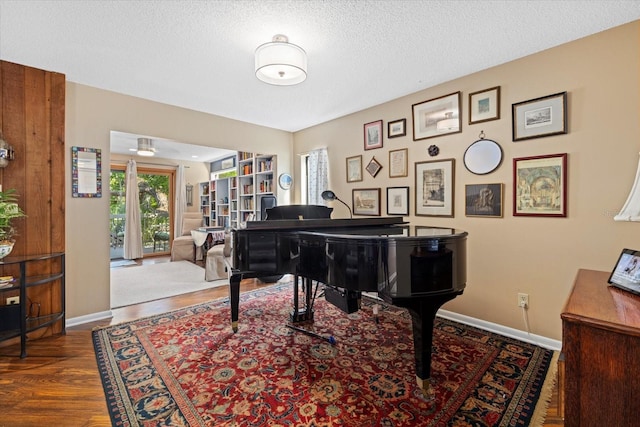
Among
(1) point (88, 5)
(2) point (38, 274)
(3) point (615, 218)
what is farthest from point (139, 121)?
(3) point (615, 218)

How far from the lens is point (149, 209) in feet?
22.6

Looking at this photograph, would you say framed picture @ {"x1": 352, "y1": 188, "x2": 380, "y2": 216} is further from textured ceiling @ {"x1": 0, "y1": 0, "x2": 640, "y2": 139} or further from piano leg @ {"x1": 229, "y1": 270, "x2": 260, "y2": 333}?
piano leg @ {"x1": 229, "y1": 270, "x2": 260, "y2": 333}

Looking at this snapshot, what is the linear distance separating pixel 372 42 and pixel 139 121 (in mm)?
2798

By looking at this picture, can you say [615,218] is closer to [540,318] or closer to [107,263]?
[540,318]

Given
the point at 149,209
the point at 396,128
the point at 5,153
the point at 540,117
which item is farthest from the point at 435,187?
the point at 149,209

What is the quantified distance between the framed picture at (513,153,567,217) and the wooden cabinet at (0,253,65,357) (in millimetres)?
4237

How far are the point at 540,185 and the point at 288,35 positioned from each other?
95.4 inches

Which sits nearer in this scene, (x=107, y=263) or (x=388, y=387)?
(x=388, y=387)

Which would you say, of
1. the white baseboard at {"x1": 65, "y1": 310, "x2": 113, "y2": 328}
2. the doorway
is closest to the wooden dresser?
the white baseboard at {"x1": 65, "y1": 310, "x2": 113, "y2": 328}

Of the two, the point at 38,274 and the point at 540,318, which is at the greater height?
the point at 38,274

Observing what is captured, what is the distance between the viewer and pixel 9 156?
2.47 m

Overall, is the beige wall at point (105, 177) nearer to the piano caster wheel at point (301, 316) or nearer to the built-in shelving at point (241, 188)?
the built-in shelving at point (241, 188)

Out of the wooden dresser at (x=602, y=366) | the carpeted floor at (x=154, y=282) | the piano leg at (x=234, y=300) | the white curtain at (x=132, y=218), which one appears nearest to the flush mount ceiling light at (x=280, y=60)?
the piano leg at (x=234, y=300)

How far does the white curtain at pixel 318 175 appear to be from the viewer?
14.3 ft
